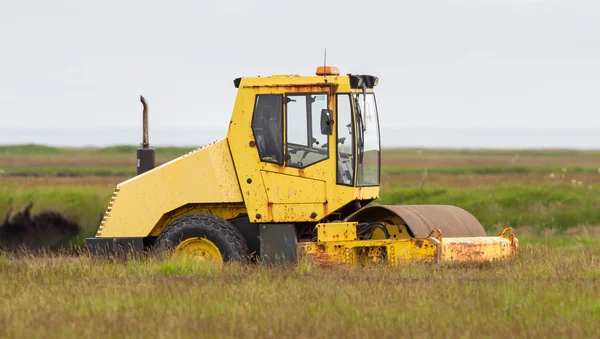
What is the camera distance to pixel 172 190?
48.2 feet

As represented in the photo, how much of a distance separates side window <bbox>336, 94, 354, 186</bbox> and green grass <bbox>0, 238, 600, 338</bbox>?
48.8 inches

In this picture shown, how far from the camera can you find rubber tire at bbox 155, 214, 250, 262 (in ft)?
46.9

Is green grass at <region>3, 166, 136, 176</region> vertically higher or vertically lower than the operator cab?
lower

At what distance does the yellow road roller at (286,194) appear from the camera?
14047 millimetres

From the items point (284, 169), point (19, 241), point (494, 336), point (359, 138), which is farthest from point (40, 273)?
point (19, 241)

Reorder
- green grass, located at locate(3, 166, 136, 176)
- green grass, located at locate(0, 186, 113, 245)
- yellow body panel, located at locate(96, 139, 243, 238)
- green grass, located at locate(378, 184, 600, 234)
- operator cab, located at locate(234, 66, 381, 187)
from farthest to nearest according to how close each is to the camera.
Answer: green grass, located at locate(3, 166, 136, 176) < green grass, located at locate(378, 184, 600, 234) < green grass, located at locate(0, 186, 113, 245) < yellow body panel, located at locate(96, 139, 243, 238) < operator cab, located at locate(234, 66, 381, 187)

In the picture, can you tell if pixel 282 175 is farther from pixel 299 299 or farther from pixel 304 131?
pixel 299 299

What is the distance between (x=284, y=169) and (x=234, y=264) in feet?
4.50

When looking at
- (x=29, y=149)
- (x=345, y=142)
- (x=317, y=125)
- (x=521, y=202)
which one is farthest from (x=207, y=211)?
(x=29, y=149)

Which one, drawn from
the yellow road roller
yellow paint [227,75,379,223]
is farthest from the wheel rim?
yellow paint [227,75,379,223]

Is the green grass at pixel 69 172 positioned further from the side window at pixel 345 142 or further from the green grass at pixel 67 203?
the side window at pixel 345 142

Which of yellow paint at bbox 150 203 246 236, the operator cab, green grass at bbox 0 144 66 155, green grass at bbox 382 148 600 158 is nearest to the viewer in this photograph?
the operator cab

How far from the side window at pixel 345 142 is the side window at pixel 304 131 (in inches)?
7.9

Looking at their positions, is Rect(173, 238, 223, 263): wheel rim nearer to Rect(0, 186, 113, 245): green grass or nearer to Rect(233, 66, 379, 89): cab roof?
Rect(233, 66, 379, 89): cab roof
